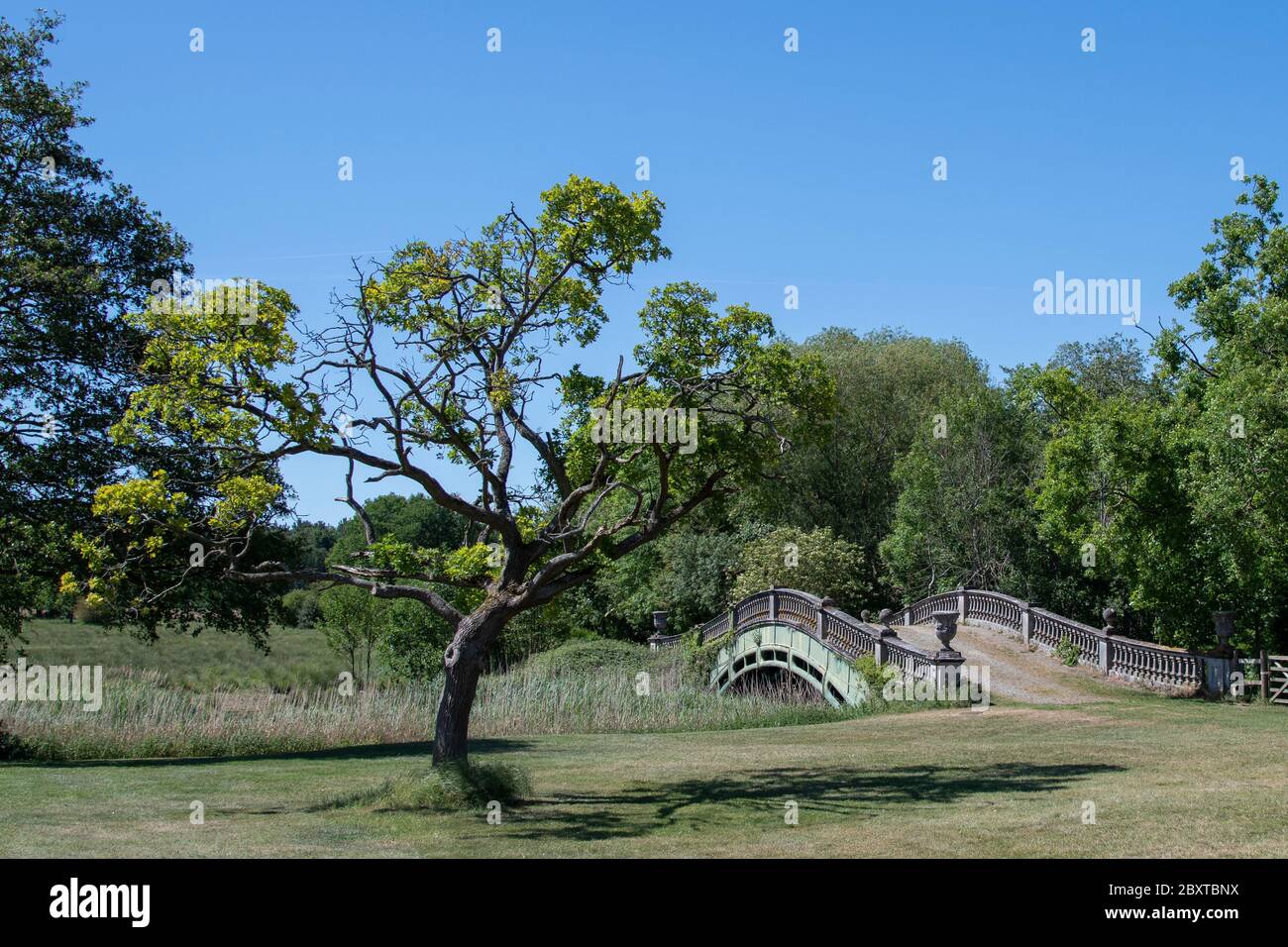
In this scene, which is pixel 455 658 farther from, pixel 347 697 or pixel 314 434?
pixel 347 697

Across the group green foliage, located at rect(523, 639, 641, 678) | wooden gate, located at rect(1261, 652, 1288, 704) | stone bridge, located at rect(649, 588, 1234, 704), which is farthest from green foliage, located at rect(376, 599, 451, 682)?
wooden gate, located at rect(1261, 652, 1288, 704)

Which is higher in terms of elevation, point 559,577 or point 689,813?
point 559,577

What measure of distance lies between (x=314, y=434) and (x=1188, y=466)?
23569 mm

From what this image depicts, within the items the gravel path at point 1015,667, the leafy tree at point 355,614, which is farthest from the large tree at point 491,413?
the leafy tree at point 355,614

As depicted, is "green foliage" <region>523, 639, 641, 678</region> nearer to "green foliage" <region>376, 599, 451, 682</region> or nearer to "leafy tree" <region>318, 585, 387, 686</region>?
"green foliage" <region>376, 599, 451, 682</region>

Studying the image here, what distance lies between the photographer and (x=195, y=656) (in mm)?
62562

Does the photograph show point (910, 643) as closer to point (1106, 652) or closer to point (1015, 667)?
point (1015, 667)

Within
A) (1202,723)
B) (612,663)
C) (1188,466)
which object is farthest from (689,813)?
(612,663)

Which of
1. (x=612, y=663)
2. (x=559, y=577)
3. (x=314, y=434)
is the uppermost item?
(x=314, y=434)

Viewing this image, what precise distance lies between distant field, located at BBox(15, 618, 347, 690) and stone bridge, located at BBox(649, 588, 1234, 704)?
1705cm

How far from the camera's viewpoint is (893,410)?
2141 inches

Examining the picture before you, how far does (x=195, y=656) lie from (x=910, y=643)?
135 ft

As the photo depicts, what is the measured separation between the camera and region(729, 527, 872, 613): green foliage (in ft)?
147

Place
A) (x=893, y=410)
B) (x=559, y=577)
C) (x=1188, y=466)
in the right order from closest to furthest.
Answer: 1. (x=559, y=577)
2. (x=1188, y=466)
3. (x=893, y=410)
